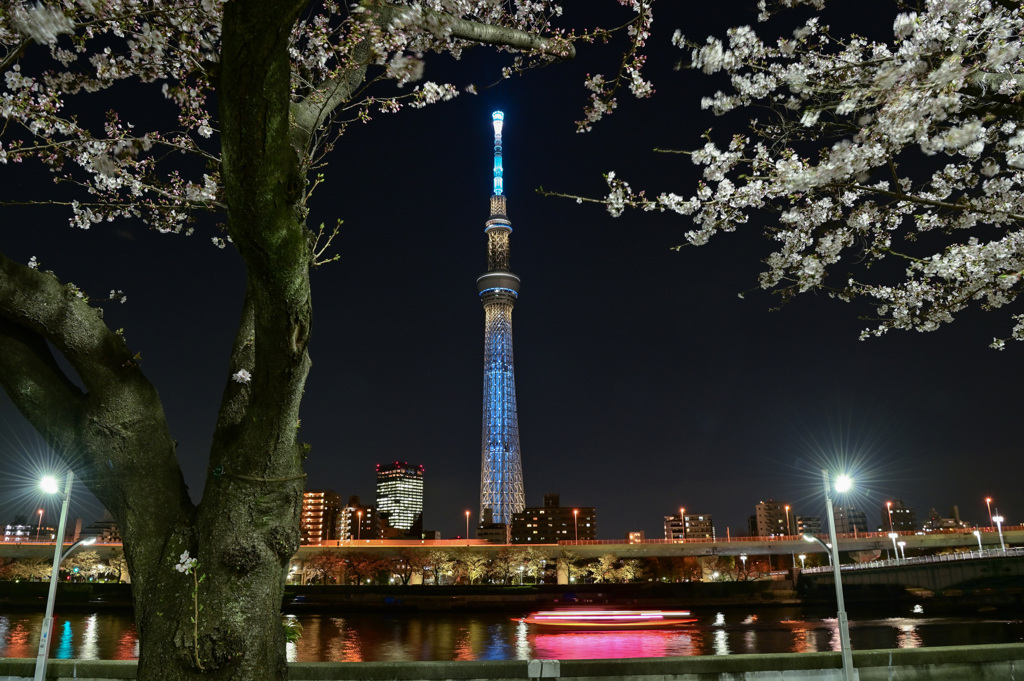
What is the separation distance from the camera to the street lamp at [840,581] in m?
10.0

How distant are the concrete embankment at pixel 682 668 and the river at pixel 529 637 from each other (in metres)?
20.4

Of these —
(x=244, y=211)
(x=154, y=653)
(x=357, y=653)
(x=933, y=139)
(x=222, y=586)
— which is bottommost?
(x=357, y=653)

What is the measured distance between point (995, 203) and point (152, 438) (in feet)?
27.3

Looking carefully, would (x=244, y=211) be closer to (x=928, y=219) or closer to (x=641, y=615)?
(x=928, y=219)

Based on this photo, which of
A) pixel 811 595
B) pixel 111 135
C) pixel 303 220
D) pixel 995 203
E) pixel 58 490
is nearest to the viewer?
pixel 303 220

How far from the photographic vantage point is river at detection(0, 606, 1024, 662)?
3161cm

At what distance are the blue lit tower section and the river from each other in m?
74.4

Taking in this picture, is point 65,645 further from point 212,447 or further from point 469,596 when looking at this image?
point 212,447

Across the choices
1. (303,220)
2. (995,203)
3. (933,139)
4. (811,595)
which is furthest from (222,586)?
(811,595)

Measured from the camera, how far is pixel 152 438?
4496mm

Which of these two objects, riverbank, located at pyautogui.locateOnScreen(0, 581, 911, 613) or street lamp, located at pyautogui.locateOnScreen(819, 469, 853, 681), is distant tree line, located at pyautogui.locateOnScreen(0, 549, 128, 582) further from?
street lamp, located at pyautogui.locateOnScreen(819, 469, 853, 681)

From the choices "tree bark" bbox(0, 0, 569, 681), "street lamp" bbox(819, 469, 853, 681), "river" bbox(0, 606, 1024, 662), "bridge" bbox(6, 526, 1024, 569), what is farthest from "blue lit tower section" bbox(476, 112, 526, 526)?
"tree bark" bbox(0, 0, 569, 681)

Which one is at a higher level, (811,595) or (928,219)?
(928,219)

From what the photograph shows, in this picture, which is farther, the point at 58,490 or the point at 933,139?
the point at 58,490
